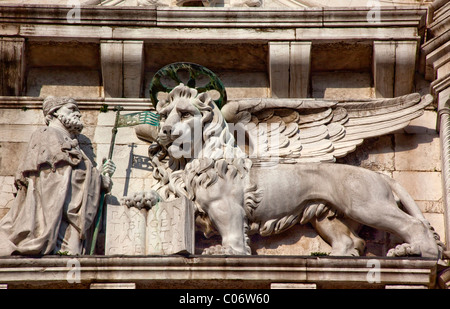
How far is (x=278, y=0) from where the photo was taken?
50.0ft

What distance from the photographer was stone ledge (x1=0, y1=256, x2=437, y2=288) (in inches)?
492

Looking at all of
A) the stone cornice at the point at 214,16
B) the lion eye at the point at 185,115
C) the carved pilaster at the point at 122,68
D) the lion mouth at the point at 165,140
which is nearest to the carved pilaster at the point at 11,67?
the stone cornice at the point at 214,16

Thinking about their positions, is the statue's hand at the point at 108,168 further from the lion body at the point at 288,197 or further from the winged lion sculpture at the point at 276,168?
the lion body at the point at 288,197

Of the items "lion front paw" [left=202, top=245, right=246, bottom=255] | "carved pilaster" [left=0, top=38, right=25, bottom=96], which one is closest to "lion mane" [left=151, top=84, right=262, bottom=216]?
"lion front paw" [left=202, top=245, right=246, bottom=255]

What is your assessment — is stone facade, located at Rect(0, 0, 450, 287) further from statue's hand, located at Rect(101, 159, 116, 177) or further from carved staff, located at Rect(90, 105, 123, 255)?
statue's hand, located at Rect(101, 159, 116, 177)

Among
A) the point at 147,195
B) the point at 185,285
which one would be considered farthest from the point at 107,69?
the point at 185,285

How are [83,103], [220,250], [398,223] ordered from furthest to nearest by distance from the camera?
1. [83,103]
2. [398,223]
3. [220,250]

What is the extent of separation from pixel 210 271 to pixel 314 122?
7.95 ft

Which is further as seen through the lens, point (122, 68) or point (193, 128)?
point (122, 68)

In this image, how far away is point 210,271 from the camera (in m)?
12.5

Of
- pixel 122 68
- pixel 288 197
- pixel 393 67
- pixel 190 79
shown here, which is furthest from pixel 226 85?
pixel 288 197

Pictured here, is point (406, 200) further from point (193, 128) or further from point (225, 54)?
point (225, 54)

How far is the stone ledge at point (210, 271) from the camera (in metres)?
12.5
